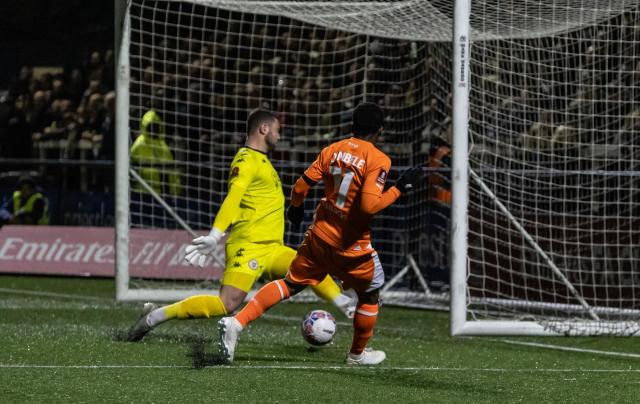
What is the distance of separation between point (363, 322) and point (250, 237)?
1.14 metres

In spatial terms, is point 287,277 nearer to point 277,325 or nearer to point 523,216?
point 277,325

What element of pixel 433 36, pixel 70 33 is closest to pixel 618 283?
pixel 433 36

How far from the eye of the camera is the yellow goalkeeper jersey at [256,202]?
898 centimetres

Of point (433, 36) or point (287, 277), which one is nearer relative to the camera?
point (287, 277)

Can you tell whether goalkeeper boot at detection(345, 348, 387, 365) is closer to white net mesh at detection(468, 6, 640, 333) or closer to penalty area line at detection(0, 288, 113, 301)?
white net mesh at detection(468, 6, 640, 333)

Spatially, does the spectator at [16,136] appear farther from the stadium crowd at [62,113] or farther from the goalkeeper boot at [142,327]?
the goalkeeper boot at [142,327]

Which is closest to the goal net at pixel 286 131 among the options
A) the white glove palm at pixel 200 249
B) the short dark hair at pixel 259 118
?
the short dark hair at pixel 259 118

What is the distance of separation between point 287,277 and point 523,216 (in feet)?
16.7

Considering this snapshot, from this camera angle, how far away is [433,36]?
44.3 ft

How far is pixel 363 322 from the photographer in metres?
8.61

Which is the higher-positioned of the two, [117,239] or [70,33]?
[70,33]

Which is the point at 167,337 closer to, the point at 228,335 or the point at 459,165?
the point at 228,335

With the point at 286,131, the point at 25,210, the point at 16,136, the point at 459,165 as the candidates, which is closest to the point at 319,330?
the point at 459,165

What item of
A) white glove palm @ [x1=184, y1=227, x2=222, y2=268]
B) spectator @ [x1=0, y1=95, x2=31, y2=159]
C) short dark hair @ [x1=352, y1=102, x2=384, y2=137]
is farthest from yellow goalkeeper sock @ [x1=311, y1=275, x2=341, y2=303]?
spectator @ [x1=0, y1=95, x2=31, y2=159]
